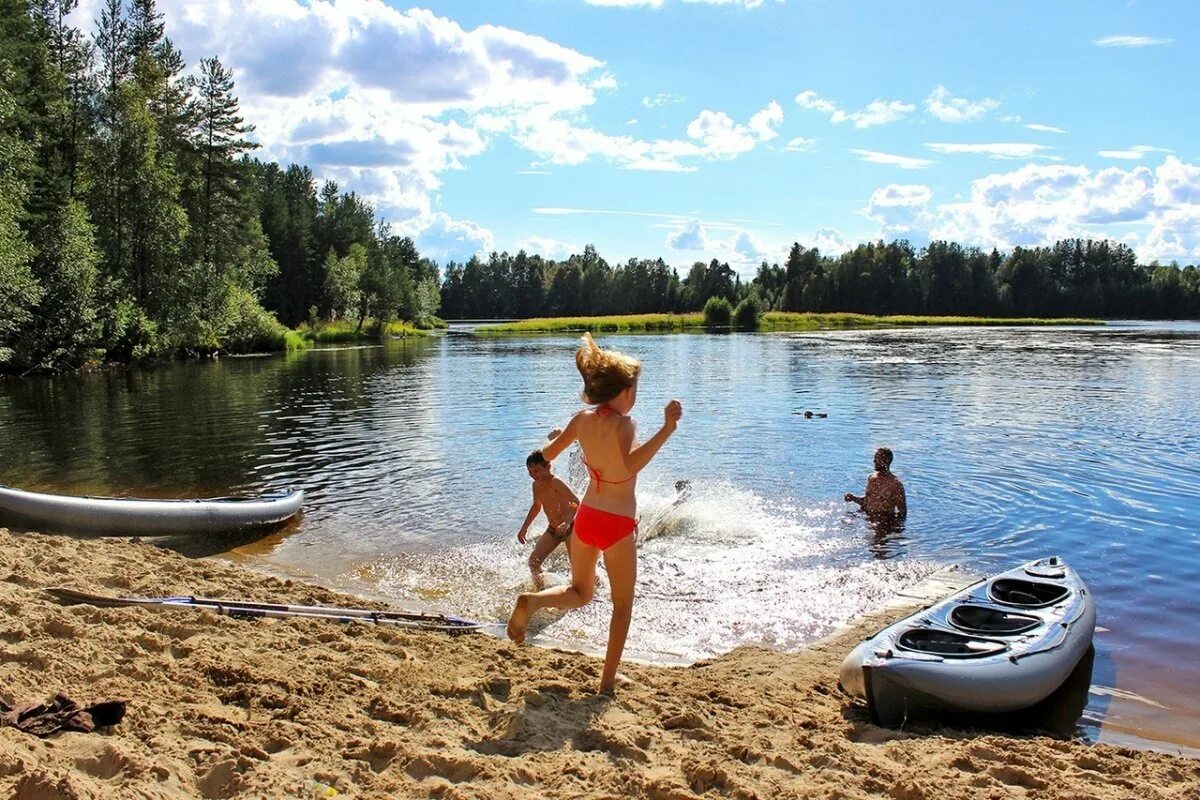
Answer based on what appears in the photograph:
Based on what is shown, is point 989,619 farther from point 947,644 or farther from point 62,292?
point 62,292

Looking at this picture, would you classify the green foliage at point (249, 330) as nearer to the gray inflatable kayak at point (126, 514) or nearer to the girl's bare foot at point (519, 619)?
the gray inflatable kayak at point (126, 514)

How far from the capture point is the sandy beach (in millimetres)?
4164

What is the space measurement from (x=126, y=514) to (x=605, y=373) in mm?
8094

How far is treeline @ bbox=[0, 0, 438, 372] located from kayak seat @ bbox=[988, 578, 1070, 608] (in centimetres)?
3230

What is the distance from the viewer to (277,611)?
7062 mm

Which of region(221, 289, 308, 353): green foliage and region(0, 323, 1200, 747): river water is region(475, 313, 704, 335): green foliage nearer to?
region(221, 289, 308, 353): green foliage

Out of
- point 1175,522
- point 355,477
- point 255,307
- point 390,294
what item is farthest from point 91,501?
point 390,294

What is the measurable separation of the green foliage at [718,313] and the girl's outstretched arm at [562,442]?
10015 centimetres

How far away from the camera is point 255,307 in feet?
186

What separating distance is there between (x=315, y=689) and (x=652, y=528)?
22.2 ft

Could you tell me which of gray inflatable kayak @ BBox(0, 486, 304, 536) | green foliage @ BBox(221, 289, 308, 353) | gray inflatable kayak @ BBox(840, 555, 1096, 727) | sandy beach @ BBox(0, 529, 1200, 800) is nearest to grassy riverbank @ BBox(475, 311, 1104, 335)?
green foliage @ BBox(221, 289, 308, 353)

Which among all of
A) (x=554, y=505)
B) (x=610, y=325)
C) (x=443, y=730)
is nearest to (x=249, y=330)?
(x=554, y=505)

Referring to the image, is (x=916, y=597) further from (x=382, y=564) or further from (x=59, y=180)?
(x=59, y=180)

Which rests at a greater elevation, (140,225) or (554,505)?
(140,225)
